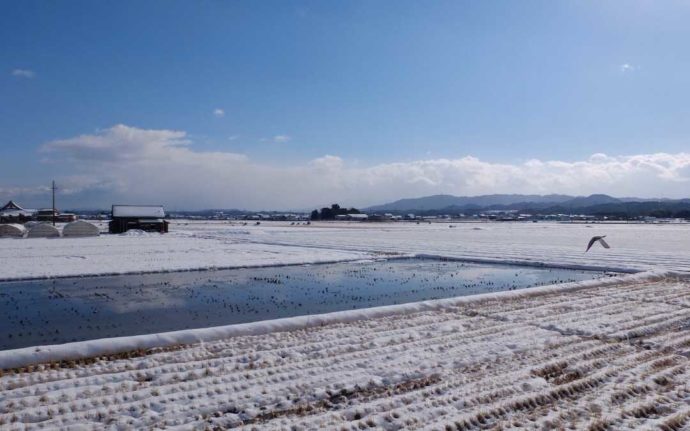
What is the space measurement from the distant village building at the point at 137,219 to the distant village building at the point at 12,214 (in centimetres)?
2525

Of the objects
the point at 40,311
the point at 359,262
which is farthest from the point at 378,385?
the point at 359,262

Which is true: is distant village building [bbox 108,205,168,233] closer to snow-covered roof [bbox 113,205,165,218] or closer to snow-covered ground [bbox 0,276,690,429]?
snow-covered roof [bbox 113,205,165,218]

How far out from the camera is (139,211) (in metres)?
47.2

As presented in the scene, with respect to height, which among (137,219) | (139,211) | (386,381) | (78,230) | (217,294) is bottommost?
(217,294)

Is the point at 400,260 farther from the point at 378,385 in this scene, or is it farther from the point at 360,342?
the point at 378,385

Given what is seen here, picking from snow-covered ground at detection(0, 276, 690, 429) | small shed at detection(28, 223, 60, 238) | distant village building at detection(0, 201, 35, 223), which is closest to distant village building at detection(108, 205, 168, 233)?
small shed at detection(28, 223, 60, 238)

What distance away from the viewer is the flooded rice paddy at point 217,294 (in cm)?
959

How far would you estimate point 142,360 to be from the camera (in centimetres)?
682

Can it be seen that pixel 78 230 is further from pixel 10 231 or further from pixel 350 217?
pixel 350 217

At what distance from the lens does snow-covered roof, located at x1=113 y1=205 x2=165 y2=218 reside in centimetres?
4619

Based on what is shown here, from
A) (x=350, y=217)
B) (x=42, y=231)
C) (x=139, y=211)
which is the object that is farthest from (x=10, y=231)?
(x=350, y=217)

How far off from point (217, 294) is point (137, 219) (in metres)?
36.3

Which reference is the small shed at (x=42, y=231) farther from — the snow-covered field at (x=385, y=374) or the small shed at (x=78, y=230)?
the snow-covered field at (x=385, y=374)

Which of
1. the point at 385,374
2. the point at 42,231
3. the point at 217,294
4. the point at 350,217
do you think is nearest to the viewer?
the point at 385,374
